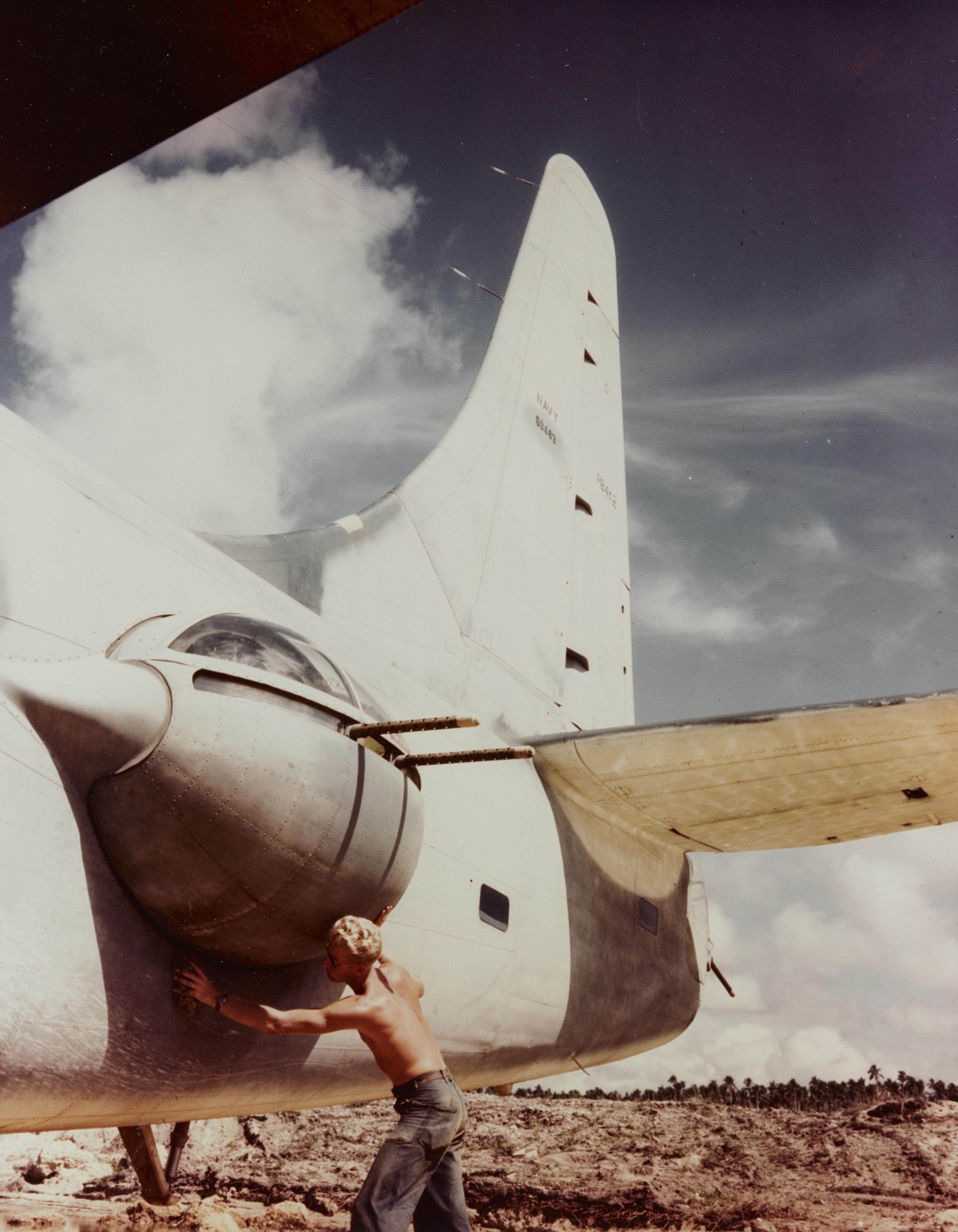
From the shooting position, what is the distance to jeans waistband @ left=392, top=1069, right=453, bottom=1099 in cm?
299

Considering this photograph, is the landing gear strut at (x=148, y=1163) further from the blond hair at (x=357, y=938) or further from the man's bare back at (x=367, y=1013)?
the blond hair at (x=357, y=938)

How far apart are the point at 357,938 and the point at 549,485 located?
532 cm

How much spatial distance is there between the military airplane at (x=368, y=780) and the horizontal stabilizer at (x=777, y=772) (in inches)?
0.8

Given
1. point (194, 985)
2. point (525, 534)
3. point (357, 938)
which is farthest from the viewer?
point (525, 534)

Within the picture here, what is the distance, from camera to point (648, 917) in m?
5.82

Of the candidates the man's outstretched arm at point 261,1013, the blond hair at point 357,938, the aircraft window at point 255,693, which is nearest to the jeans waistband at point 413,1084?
the man's outstretched arm at point 261,1013

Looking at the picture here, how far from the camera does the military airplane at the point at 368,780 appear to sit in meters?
2.40

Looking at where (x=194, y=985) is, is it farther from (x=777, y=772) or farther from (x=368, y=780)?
(x=777, y=772)

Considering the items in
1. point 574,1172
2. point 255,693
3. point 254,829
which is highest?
point 255,693

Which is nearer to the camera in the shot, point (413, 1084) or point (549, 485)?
point (413, 1084)

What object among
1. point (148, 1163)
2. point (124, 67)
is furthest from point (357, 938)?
point (148, 1163)

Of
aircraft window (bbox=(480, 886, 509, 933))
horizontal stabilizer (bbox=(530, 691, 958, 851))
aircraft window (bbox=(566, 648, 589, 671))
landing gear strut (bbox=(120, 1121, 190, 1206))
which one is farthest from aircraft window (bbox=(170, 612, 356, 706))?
aircraft window (bbox=(566, 648, 589, 671))

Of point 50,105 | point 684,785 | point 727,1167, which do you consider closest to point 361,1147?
point 727,1167

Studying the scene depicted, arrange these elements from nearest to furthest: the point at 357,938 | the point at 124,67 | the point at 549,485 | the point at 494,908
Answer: the point at 357,938 → the point at 124,67 → the point at 494,908 → the point at 549,485
